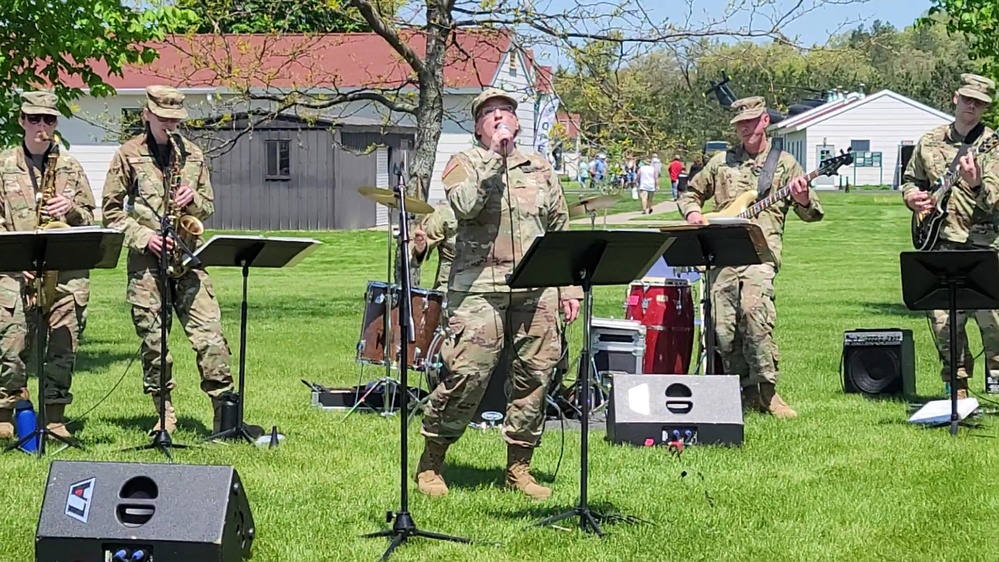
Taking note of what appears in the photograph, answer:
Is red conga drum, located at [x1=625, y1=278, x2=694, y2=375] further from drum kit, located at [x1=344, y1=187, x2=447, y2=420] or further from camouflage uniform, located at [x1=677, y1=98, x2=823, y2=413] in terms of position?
drum kit, located at [x1=344, y1=187, x2=447, y2=420]

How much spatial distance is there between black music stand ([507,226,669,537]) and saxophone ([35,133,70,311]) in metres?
3.94

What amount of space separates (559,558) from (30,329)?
4654 mm

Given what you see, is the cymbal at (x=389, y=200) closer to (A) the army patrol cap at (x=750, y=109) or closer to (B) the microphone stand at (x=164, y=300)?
(B) the microphone stand at (x=164, y=300)

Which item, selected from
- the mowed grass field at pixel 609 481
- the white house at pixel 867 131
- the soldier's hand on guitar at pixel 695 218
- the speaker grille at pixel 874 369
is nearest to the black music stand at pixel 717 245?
the soldier's hand on guitar at pixel 695 218

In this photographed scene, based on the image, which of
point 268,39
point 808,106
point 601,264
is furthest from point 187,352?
point 808,106

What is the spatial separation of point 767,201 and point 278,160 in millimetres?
27365

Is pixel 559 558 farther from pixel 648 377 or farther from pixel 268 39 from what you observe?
pixel 268 39

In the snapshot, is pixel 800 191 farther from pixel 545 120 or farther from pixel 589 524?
pixel 545 120

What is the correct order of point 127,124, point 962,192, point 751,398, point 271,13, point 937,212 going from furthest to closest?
point 127,124, point 271,13, point 751,398, point 962,192, point 937,212

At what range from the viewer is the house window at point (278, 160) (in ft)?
119

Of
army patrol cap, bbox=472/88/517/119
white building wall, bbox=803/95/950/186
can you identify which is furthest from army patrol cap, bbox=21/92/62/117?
white building wall, bbox=803/95/950/186

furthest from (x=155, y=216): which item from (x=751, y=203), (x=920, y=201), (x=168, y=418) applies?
(x=920, y=201)

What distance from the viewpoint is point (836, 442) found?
9367 millimetres

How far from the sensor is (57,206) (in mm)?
9000
